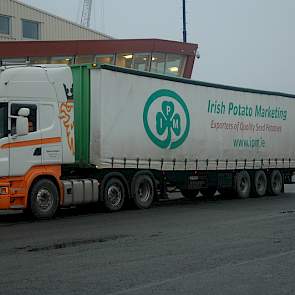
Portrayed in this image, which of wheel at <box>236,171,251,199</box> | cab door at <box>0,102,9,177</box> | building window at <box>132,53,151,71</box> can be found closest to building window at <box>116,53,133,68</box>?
building window at <box>132,53,151,71</box>

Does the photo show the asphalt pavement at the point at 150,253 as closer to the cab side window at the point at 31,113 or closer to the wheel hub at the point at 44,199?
the wheel hub at the point at 44,199

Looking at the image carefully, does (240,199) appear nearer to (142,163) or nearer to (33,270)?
(142,163)

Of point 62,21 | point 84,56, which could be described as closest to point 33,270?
point 84,56

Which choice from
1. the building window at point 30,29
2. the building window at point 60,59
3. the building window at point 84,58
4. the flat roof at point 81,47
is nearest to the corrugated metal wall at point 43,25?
the building window at point 30,29

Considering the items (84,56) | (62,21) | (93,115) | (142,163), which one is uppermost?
(62,21)

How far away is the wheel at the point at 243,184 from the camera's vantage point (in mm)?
21172

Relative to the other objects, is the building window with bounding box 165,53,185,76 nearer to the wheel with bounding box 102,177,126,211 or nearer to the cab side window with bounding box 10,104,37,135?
the wheel with bounding box 102,177,126,211

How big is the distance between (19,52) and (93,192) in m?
21.2

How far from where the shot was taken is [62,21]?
4369cm

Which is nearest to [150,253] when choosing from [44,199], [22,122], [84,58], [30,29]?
[44,199]

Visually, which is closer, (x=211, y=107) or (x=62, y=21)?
(x=211, y=107)

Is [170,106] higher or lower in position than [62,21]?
lower

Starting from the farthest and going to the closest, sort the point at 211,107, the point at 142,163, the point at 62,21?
the point at 62,21 → the point at 211,107 → the point at 142,163

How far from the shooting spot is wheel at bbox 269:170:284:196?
2255 cm
